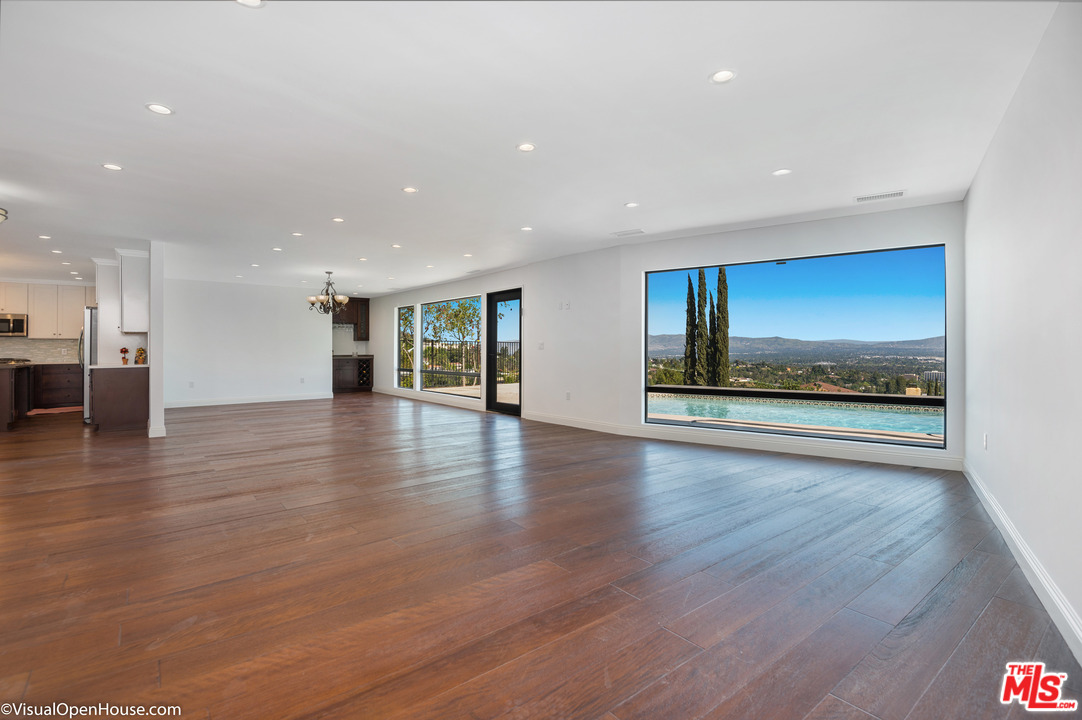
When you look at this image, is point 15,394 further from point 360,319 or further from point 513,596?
point 513,596

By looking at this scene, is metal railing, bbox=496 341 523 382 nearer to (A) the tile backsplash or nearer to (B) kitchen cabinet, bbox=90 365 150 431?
(B) kitchen cabinet, bbox=90 365 150 431

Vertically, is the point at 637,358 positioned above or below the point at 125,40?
below

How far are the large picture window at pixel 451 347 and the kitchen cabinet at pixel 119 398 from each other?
5.08m

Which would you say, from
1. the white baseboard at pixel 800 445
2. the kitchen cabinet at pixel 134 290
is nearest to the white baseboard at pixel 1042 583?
the white baseboard at pixel 800 445

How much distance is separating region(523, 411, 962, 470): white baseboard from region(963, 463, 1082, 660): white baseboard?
148 centimetres

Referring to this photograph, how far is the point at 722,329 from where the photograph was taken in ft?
23.2

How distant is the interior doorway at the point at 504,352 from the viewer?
8.77 metres

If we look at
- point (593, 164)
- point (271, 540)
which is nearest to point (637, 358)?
point (593, 164)

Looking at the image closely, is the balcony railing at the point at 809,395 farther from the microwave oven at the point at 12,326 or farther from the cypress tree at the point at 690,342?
the microwave oven at the point at 12,326

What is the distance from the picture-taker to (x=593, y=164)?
151 inches

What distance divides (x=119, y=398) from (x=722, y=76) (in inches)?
321

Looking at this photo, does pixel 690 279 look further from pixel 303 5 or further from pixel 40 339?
pixel 40 339

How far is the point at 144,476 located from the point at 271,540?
236 cm

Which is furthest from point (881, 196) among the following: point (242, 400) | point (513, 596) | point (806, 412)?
point (242, 400)
